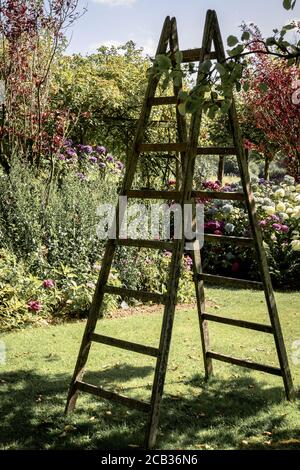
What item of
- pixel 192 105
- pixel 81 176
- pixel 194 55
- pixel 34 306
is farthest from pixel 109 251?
pixel 81 176

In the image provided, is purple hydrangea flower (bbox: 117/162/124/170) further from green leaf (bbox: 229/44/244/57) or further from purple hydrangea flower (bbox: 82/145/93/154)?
green leaf (bbox: 229/44/244/57)

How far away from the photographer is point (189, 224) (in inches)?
153

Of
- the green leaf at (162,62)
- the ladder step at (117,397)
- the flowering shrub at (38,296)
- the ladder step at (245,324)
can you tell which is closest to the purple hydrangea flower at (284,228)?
the flowering shrub at (38,296)

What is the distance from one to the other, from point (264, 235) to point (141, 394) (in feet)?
17.0

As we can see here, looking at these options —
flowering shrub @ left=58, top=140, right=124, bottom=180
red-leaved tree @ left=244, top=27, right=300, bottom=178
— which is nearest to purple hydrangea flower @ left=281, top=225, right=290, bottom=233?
red-leaved tree @ left=244, top=27, right=300, bottom=178

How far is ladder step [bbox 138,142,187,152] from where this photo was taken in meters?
3.74

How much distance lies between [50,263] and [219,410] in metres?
3.80

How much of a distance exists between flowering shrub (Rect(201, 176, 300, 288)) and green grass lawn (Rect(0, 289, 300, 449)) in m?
2.34

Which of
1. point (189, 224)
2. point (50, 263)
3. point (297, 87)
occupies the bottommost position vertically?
point (50, 263)

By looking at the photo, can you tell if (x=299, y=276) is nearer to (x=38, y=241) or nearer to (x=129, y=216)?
(x=129, y=216)

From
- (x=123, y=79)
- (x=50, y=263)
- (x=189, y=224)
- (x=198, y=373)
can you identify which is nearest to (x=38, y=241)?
(x=50, y=263)

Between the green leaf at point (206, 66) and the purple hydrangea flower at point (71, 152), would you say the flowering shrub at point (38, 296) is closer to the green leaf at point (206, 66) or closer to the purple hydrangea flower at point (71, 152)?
the purple hydrangea flower at point (71, 152)

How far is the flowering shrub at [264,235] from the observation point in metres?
8.87

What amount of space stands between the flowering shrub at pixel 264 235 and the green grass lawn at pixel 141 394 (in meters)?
2.34
